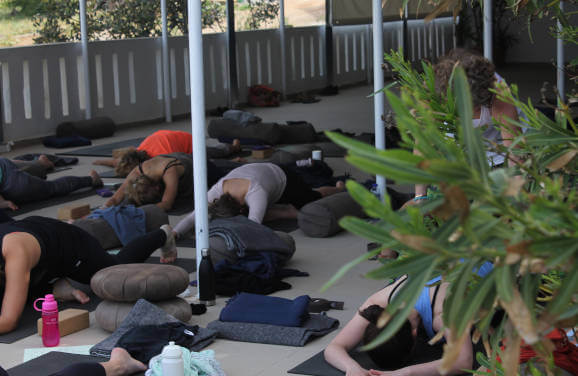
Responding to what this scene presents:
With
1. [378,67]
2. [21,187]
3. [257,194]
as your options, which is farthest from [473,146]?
[21,187]

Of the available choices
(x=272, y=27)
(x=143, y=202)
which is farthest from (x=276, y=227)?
(x=272, y=27)

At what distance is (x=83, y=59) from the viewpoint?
1130cm

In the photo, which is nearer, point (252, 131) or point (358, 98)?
point (252, 131)

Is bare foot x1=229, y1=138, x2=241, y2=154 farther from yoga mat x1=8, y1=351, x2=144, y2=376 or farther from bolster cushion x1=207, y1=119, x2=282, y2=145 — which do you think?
yoga mat x1=8, y1=351, x2=144, y2=376

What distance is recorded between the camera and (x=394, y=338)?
318 centimetres

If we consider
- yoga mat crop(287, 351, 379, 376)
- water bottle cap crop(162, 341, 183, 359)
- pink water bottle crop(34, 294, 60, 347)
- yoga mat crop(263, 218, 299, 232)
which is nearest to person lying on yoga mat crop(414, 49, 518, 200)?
yoga mat crop(287, 351, 379, 376)

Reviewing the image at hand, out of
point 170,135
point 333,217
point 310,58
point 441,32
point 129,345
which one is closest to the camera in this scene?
point 129,345

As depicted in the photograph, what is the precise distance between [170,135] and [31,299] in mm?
3392

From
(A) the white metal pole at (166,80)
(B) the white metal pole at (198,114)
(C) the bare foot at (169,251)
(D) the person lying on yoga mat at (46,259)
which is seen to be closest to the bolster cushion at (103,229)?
(C) the bare foot at (169,251)

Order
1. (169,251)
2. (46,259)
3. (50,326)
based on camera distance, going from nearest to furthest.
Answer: (50,326) < (46,259) < (169,251)

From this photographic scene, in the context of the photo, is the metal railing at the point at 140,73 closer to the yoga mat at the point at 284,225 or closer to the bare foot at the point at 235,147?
the bare foot at the point at 235,147

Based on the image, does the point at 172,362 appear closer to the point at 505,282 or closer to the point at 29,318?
the point at 29,318

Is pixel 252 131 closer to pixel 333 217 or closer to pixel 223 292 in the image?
pixel 333 217

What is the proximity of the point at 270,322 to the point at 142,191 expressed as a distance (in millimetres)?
2521
